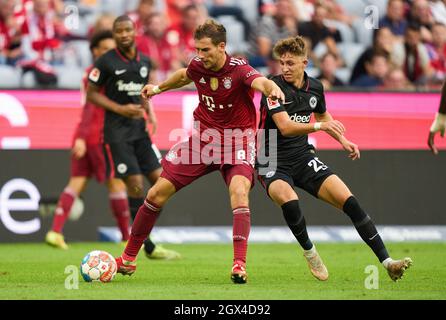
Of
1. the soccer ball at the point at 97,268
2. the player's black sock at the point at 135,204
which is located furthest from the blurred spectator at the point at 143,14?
the soccer ball at the point at 97,268

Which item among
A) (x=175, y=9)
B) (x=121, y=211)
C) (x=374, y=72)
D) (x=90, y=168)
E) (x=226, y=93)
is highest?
(x=226, y=93)

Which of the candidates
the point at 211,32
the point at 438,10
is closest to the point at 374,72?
the point at 438,10

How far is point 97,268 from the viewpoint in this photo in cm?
830

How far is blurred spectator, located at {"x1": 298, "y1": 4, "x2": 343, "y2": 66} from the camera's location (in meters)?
14.9

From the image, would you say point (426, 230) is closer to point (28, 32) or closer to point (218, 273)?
point (218, 273)

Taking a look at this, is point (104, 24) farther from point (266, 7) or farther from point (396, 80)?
point (396, 80)

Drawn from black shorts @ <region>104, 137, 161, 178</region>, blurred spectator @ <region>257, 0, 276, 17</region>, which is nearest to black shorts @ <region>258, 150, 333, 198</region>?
black shorts @ <region>104, 137, 161, 178</region>

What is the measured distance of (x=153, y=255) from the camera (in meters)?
10.9

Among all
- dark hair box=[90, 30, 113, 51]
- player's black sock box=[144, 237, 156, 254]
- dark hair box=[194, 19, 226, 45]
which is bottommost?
player's black sock box=[144, 237, 156, 254]

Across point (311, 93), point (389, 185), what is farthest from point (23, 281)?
point (389, 185)

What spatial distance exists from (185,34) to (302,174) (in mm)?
6624

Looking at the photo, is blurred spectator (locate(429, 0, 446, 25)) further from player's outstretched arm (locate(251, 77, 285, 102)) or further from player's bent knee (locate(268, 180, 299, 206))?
player's outstretched arm (locate(251, 77, 285, 102))

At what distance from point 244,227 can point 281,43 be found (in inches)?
65.8

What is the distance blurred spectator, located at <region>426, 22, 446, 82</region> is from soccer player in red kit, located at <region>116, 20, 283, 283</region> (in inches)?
277
